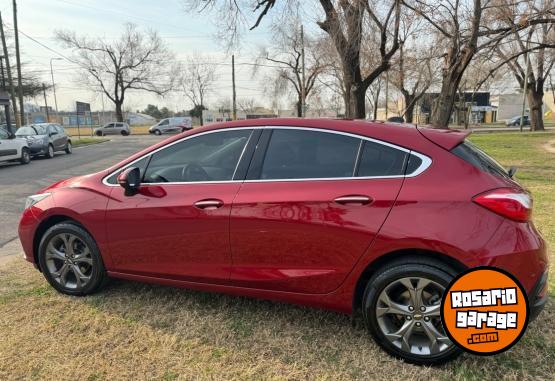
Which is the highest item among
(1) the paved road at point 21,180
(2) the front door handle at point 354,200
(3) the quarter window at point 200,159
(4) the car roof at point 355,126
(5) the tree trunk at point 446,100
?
(5) the tree trunk at point 446,100

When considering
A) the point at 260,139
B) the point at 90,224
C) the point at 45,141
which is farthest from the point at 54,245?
the point at 45,141

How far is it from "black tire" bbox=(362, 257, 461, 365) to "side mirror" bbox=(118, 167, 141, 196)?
6.40ft

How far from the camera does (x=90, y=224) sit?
3.68 metres

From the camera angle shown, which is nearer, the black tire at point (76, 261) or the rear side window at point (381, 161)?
the rear side window at point (381, 161)

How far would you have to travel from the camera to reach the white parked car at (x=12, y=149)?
14875mm

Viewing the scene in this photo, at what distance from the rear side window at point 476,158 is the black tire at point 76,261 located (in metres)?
3.02

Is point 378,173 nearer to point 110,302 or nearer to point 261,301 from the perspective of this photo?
point 261,301

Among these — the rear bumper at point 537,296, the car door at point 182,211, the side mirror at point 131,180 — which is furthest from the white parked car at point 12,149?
the rear bumper at point 537,296

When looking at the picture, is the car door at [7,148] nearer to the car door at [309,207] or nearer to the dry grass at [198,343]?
the dry grass at [198,343]

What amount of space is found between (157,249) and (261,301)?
99cm

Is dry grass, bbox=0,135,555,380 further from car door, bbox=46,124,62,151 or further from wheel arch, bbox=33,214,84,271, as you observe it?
car door, bbox=46,124,62,151

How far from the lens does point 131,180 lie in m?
3.39

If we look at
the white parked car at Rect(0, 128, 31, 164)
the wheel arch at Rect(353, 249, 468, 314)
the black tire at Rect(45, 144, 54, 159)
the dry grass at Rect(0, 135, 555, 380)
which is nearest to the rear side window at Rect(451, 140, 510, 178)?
the wheel arch at Rect(353, 249, 468, 314)

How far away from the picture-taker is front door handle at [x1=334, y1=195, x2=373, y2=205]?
2.73 meters
